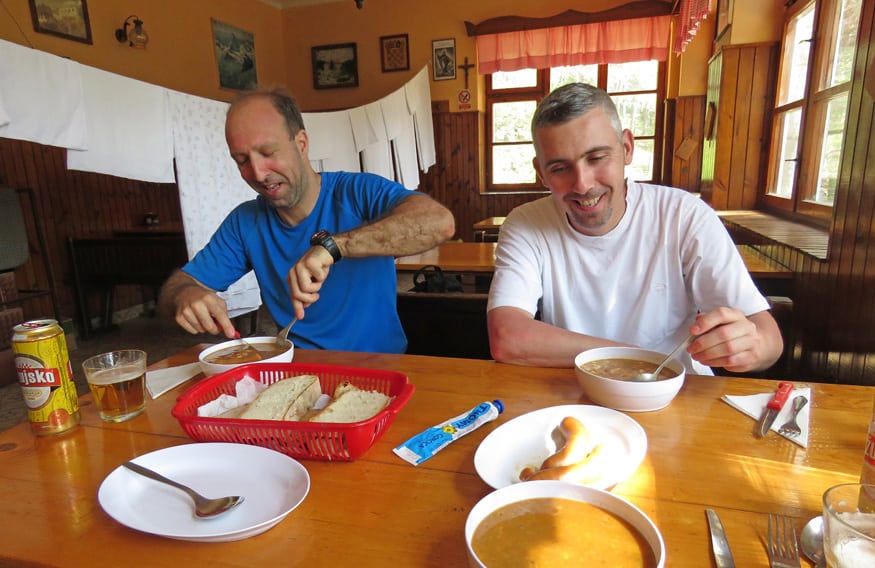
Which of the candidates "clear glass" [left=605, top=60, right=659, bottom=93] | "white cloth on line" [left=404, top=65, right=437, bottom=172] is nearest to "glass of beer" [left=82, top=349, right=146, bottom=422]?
"white cloth on line" [left=404, top=65, right=437, bottom=172]

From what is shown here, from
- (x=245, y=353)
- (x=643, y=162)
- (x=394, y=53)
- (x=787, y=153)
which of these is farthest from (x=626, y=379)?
(x=394, y=53)

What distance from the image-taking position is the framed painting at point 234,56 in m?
5.74

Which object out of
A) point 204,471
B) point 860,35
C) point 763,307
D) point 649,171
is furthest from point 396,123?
point 204,471

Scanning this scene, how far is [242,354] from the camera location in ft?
3.96

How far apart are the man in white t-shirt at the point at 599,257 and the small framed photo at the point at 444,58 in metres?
5.29

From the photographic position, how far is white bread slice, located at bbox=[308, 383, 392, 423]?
86 centimetres

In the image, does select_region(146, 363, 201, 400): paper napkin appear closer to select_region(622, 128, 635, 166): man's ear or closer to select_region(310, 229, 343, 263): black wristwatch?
select_region(310, 229, 343, 263): black wristwatch

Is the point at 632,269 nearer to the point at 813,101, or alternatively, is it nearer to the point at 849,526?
the point at 849,526

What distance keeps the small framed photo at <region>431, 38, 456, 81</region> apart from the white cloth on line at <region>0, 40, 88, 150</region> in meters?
4.65

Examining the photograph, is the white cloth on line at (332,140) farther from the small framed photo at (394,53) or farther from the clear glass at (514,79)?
the clear glass at (514,79)

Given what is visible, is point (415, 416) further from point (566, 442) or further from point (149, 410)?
point (149, 410)

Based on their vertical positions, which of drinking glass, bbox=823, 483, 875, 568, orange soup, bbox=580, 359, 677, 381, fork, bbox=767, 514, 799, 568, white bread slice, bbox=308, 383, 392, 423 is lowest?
fork, bbox=767, 514, 799, 568

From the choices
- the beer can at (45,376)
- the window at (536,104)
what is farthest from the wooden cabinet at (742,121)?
the beer can at (45,376)

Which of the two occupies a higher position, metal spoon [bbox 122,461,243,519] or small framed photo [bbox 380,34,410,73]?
small framed photo [bbox 380,34,410,73]
